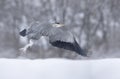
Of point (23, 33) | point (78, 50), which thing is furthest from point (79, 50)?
point (23, 33)

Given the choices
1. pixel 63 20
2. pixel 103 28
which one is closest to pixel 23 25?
pixel 63 20

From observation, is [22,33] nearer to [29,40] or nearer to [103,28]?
[29,40]

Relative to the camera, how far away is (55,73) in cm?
109

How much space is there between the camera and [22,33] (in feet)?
Result: 3.68

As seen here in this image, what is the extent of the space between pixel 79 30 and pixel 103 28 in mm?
77

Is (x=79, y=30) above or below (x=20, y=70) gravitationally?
above

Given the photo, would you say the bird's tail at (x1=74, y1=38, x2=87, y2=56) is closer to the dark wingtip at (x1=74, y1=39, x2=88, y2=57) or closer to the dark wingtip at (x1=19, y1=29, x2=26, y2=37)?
the dark wingtip at (x1=74, y1=39, x2=88, y2=57)

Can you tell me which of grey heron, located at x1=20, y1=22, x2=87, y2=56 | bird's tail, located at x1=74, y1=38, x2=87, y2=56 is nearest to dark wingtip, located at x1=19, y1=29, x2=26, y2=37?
grey heron, located at x1=20, y1=22, x2=87, y2=56

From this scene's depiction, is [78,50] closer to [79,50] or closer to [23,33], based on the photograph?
[79,50]

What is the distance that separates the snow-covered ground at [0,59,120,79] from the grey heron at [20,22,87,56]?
0.04m

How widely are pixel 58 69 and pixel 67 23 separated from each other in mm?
152

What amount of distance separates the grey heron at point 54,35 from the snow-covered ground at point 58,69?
0.04m

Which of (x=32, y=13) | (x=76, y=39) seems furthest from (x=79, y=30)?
(x=32, y=13)

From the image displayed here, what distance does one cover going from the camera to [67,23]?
3.76ft
